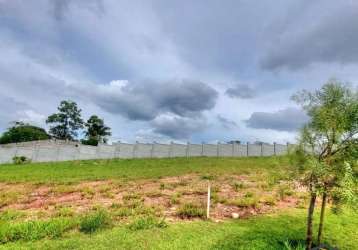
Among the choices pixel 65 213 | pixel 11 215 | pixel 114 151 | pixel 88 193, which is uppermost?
pixel 114 151

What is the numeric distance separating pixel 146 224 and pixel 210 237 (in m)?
1.50

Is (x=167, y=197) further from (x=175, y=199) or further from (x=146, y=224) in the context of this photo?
(x=146, y=224)

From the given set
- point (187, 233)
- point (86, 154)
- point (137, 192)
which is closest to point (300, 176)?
point (187, 233)

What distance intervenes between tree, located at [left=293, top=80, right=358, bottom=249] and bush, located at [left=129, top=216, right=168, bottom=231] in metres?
3.06

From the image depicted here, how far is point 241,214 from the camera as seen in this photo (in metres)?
8.16

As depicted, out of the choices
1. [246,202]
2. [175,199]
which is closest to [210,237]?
[246,202]

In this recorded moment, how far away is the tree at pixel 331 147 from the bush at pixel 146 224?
3.06 m

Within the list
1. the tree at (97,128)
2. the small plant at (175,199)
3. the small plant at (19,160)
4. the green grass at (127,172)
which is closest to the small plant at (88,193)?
the small plant at (175,199)

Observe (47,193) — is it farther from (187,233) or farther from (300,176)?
(300,176)

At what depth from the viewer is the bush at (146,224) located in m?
6.91

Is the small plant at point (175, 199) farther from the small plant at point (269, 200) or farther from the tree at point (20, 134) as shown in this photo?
the tree at point (20, 134)

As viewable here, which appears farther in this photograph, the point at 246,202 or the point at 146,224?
the point at 246,202

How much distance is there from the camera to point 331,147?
5.36 meters

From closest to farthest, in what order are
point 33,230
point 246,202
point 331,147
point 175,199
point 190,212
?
point 331,147
point 33,230
point 190,212
point 246,202
point 175,199
